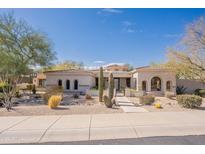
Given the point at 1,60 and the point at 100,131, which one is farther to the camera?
the point at 1,60

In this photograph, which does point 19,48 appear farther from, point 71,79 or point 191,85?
point 191,85

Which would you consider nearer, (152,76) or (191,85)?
Result: (152,76)

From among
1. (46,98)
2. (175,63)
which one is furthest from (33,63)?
(175,63)

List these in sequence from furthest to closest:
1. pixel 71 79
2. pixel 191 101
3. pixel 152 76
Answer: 1. pixel 71 79
2. pixel 152 76
3. pixel 191 101

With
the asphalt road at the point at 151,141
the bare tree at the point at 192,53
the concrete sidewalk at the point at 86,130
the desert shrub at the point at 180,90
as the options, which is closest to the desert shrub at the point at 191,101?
the concrete sidewalk at the point at 86,130

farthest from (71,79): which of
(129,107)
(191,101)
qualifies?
(191,101)

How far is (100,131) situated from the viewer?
754cm

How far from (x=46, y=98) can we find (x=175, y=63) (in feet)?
55.4

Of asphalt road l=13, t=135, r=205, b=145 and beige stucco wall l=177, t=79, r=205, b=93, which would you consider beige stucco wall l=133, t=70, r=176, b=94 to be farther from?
asphalt road l=13, t=135, r=205, b=145

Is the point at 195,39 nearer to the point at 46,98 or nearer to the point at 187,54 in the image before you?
the point at 187,54

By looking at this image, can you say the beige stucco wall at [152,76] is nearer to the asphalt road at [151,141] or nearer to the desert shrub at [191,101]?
the desert shrub at [191,101]

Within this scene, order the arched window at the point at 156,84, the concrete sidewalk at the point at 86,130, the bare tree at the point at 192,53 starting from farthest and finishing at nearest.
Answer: the arched window at the point at 156,84 < the bare tree at the point at 192,53 < the concrete sidewalk at the point at 86,130

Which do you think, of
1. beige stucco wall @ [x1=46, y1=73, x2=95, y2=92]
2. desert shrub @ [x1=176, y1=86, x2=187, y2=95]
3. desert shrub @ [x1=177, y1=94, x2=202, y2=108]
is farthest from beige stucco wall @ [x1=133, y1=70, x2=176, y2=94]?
desert shrub @ [x1=177, y1=94, x2=202, y2=108]

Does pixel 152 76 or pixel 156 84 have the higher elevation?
pixel 152 76
